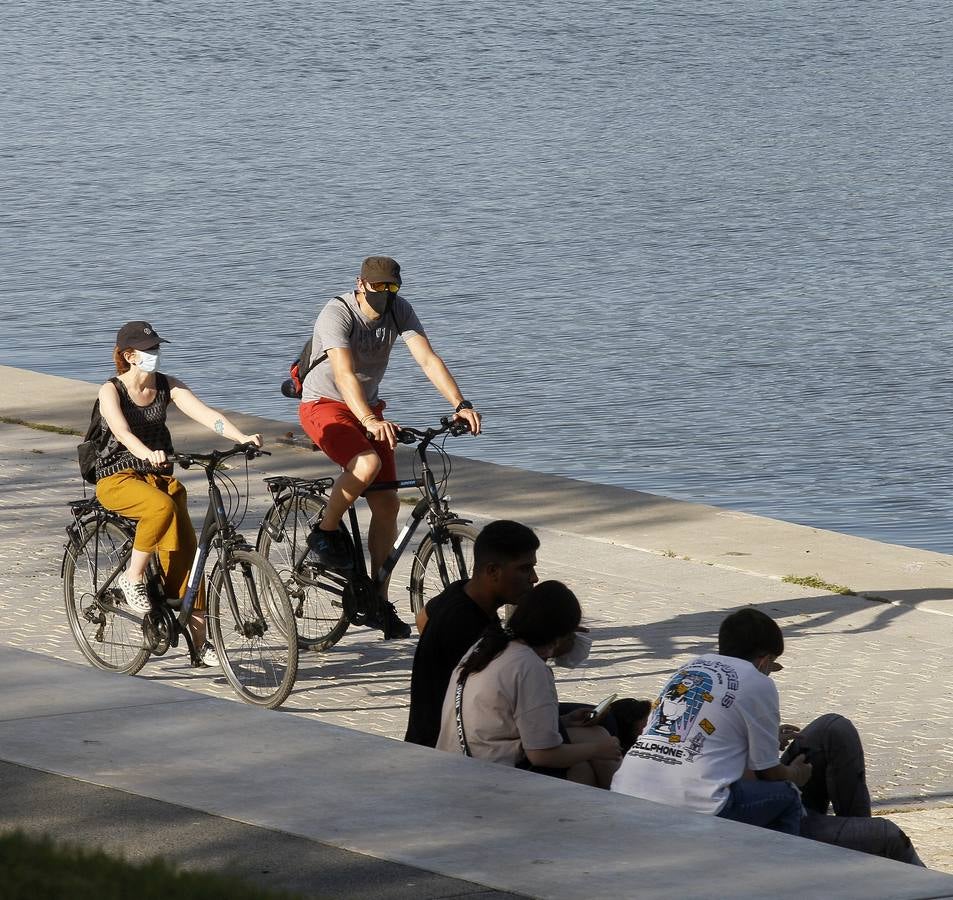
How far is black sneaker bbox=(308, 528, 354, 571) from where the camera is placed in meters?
8.48

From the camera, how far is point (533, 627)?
6008mm

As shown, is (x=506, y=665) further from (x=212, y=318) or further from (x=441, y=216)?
(x=441, y=216)

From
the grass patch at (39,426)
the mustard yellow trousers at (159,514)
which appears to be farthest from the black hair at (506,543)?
the grass patch at (39,426)

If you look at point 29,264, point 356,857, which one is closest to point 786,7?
point 29,264

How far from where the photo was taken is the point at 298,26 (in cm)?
5997

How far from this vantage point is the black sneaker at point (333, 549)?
27.8ft

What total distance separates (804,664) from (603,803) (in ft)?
11.1

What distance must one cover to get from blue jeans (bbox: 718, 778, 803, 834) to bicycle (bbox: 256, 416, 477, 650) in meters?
2.64

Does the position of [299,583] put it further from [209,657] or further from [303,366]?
[303,366]

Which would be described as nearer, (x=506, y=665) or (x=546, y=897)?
(x=546, y=897)

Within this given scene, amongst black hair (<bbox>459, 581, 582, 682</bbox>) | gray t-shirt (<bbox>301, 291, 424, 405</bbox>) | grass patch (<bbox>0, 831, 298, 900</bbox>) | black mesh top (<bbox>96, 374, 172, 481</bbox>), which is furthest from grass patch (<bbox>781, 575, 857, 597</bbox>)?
grass patch (<bbox>0, 831, 298, 900</bbox>)

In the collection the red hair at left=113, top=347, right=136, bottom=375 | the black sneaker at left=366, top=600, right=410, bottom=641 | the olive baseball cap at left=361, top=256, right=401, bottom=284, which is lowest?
the black sneaker at left=366, top=600, right=410, bottom=641

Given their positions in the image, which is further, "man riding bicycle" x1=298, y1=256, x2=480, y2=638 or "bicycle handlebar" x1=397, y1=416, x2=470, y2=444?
"man riding bicycle" x1=298, y1=256, x2=480, y2=638

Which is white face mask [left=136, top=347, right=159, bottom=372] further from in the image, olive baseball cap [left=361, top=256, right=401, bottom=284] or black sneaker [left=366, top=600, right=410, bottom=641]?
black sneaker [left=366, top=600, right=410, bottom=641]
